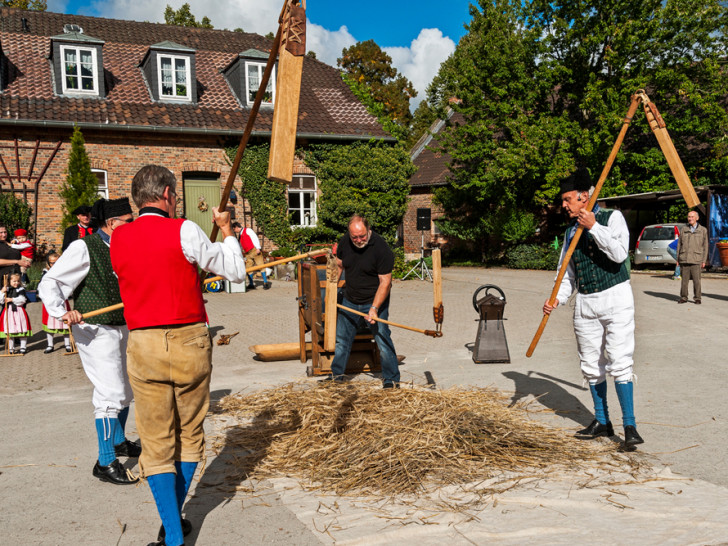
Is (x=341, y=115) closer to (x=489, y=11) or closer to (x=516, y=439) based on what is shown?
(x=489, y=11)

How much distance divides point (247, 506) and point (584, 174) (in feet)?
11.6

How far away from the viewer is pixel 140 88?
65.8ft

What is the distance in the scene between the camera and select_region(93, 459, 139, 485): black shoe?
4.37 m

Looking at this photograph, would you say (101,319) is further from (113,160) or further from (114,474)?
(113,160)

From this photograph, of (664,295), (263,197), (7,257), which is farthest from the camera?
(263,197)

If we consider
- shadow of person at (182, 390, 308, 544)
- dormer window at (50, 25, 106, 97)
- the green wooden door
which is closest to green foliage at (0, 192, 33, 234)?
Result: dormer window at (50, 25, 106, 97)

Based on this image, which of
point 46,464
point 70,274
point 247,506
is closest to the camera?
point 247,506

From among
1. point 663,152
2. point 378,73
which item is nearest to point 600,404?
point 663,152

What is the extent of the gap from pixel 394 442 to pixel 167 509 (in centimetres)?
184

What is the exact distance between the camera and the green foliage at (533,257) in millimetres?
24344

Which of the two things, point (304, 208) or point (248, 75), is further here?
point (304, 208)

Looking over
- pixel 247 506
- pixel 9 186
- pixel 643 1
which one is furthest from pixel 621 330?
pixel 643 1

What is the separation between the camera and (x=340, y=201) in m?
20.0

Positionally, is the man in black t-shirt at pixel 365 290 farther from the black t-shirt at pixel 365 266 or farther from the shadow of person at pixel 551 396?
the shadow of person at pixel 551 396
